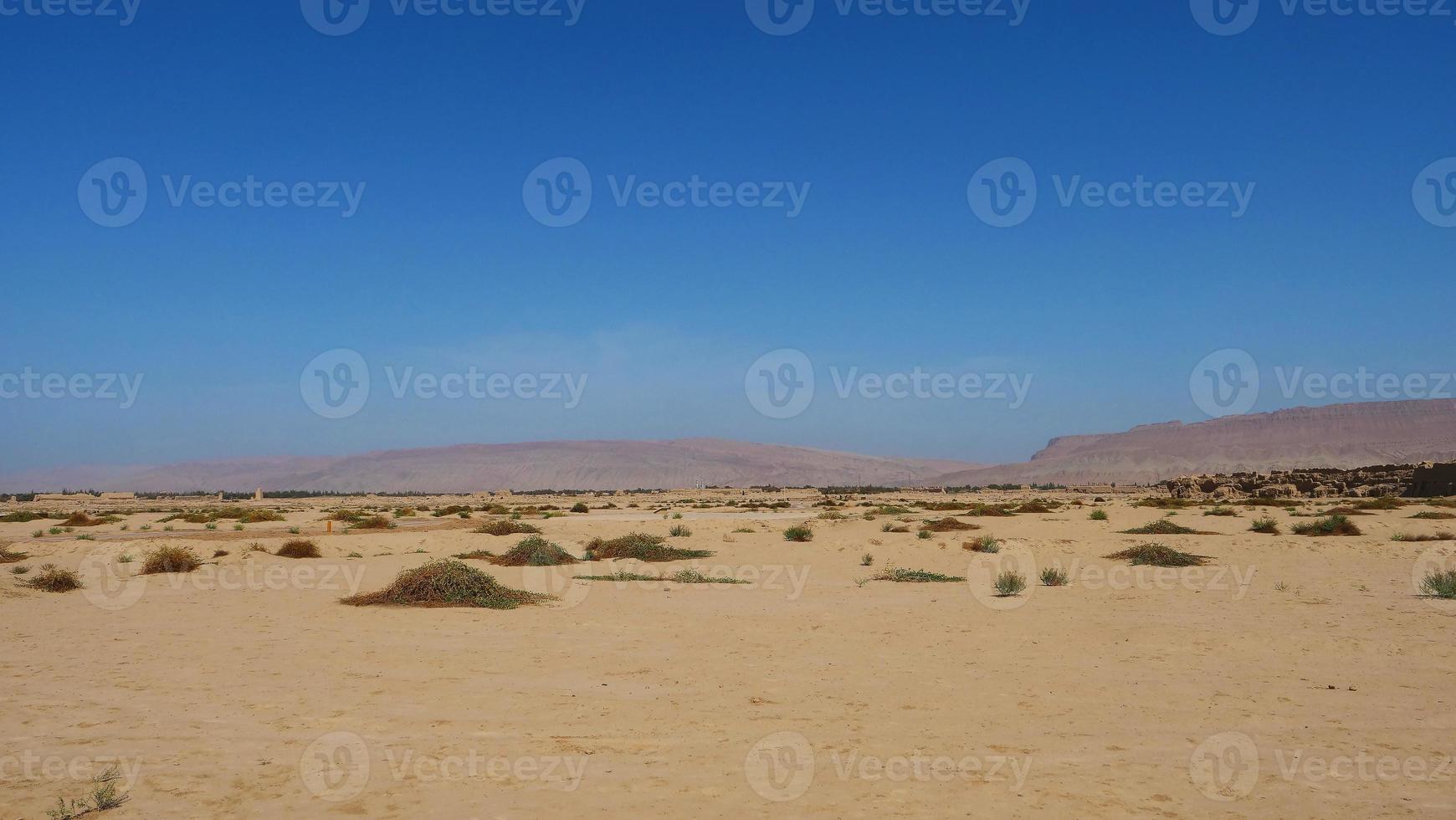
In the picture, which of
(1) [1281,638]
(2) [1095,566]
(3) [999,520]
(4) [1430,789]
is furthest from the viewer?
(3) [999,520]

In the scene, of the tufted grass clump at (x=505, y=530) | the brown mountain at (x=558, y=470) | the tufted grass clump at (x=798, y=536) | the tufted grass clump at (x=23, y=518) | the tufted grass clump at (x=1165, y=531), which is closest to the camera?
the tufted grass clump at (x=1165, y=531)

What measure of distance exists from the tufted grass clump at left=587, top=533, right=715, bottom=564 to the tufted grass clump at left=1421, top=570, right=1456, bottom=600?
47.7 ft

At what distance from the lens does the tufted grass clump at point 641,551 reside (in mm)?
21359

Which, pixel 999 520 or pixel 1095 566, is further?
pixel 999 520

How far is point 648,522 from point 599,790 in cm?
3055

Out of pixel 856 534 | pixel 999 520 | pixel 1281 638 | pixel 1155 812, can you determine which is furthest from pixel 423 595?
pixel 999 520

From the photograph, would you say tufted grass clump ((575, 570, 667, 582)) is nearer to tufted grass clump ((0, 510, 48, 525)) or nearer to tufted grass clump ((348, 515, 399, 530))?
tufted grass clump ((348, 515, 399, 530))

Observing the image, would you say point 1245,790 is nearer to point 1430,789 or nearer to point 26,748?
point 1430,789

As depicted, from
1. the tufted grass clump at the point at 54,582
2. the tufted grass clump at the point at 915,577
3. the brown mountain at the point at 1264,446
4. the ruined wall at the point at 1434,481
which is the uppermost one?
the brown mountain at the point at 1264,446

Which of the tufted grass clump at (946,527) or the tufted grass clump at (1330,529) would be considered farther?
the tufted grass clump at (946,527)

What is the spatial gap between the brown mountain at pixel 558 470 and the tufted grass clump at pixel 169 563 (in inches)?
5208

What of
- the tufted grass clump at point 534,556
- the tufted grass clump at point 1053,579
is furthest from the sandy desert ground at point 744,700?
the tufted grass clump at point 534,556

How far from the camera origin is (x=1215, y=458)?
412 feet

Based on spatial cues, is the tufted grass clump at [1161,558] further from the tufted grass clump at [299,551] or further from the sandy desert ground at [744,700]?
the tufted grass clump at [299,551]
